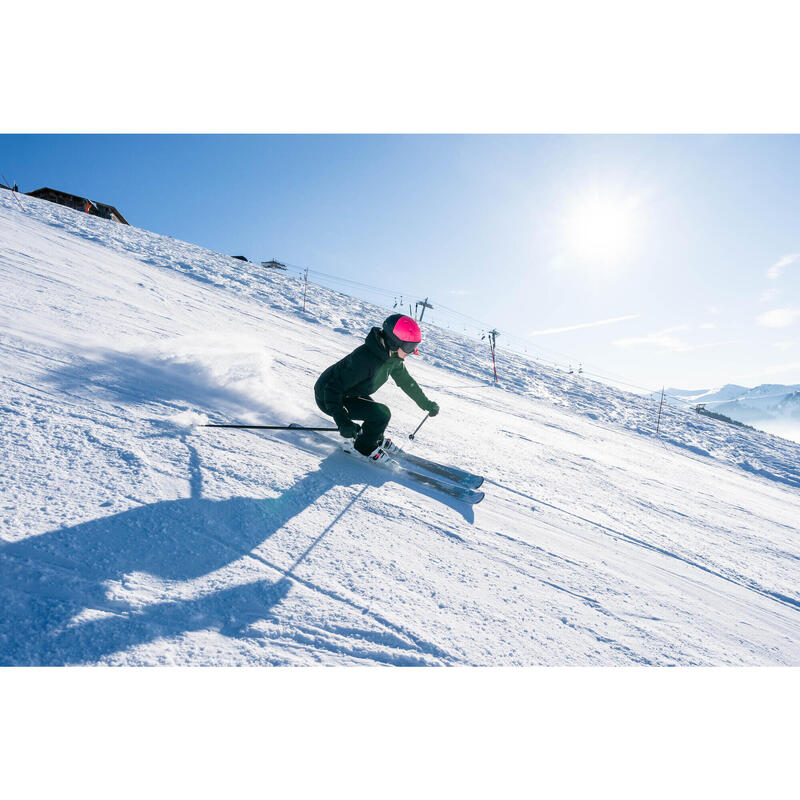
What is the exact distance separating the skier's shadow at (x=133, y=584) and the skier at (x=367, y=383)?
4.65 feet

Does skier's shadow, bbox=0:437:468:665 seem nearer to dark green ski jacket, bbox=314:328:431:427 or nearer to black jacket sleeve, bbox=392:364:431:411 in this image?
dark green ski jacket, bbox=314:328:431:427

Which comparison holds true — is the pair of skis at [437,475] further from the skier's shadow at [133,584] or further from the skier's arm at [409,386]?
the skier's shadow at [133,584]

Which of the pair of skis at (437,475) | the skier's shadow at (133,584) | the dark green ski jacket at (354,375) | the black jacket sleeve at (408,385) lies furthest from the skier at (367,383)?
the skier's shadow at (133,584)

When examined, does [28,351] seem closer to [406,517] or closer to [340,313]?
[406,517]

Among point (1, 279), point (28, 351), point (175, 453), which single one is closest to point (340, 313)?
point (1, 279)

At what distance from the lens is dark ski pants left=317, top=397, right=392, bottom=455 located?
3824 mm

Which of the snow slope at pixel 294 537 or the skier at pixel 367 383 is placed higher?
the skier at pixel 367 383

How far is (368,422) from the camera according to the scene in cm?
385

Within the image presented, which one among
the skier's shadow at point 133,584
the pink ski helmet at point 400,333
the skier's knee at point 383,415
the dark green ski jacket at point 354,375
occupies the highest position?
the pink ski helmet at point 400,333

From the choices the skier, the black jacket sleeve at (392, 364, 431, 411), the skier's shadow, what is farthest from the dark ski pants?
the skier's shadow

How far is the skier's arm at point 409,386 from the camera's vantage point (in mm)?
4277

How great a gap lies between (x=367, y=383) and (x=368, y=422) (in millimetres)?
387

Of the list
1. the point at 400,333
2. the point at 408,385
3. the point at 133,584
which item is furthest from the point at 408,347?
the point at 133,584

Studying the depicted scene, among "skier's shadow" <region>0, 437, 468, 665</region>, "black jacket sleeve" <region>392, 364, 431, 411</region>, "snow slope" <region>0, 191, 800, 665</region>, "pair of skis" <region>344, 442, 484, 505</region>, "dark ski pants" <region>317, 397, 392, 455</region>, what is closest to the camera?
"skier's shadow" <region>0, 437, 468, 665</region>
